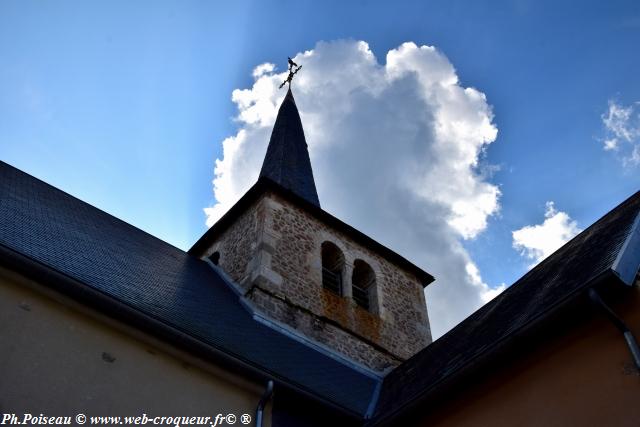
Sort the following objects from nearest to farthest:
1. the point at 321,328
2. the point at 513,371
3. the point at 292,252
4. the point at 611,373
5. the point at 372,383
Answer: the point at 611,373
the point at 513,371
the point at 372,383
the point at 321,328
the point at 292,252

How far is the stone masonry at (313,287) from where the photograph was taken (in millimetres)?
10461

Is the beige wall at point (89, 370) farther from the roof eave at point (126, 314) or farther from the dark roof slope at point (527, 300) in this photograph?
the dark roof slope at point (527, 300)

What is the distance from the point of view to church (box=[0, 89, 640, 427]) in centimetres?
535

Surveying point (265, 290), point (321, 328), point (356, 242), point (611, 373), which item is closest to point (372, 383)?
point (321, 328)

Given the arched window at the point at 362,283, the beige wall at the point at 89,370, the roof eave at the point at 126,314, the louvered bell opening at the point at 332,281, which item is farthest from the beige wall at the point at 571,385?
the arched window at the point at 362,283

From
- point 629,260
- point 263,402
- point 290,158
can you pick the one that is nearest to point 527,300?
point 629,260

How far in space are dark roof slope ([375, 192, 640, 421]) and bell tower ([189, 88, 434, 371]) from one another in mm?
1527

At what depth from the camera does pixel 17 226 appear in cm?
748

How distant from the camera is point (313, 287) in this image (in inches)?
444

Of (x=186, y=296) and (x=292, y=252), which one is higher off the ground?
(x=292, y=252)

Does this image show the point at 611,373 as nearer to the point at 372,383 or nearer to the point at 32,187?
the point at 372,383

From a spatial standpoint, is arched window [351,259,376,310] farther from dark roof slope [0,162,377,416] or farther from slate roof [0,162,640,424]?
dark roof slope [0,162,377,416]

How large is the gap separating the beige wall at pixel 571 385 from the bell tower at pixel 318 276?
423 cm

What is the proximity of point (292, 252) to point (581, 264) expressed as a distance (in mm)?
5848
